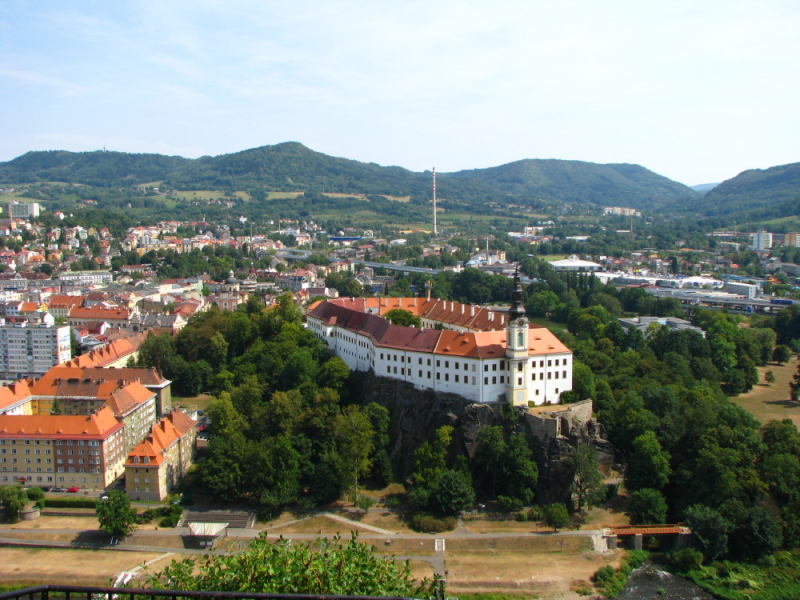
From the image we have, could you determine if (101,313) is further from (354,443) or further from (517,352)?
(517,352)

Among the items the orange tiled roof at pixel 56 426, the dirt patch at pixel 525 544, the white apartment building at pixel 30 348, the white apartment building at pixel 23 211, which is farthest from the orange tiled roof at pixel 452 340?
the white apartment building at pixel 23 211

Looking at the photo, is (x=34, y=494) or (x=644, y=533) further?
(x=34, y=494)

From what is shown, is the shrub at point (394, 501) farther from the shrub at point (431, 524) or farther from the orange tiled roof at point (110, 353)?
the orange tiled roof at point (110, 353)

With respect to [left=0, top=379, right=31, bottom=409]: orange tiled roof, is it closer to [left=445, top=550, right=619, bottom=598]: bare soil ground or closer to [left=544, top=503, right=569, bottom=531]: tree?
[left=445, top=550, right=619, bottom=598]: bare soil ground

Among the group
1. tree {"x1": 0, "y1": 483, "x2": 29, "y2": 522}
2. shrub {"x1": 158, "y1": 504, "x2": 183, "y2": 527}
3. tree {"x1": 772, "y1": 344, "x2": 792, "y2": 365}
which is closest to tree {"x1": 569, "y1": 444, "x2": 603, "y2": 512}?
shrub {"x1": 158, "y1": 504, "x2": 183, "y2": 527}

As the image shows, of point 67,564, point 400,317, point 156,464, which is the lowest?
point 67,564

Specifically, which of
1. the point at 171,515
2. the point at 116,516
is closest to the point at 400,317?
the point at 171,515

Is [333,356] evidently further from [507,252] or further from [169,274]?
→ [507,252]
